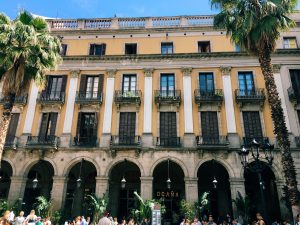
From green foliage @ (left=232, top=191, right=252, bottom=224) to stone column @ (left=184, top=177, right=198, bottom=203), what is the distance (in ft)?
9.08

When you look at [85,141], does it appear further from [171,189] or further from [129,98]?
[171,189]

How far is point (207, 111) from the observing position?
2181 cm

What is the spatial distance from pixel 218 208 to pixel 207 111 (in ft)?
26.2

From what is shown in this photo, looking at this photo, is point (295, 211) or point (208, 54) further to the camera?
point (208, 54)

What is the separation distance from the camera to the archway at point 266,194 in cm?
1991

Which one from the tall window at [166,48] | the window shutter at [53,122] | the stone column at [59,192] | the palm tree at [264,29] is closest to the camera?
the palm tree at [264,29]

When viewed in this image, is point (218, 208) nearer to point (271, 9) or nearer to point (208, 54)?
point (208, 54)

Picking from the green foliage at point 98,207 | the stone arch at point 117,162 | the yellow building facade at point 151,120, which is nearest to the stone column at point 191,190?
the yellow building facade at point 151,120

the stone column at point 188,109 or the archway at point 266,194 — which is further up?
the stone column at point 188,109

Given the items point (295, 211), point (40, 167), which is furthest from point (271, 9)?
point (40, 167)

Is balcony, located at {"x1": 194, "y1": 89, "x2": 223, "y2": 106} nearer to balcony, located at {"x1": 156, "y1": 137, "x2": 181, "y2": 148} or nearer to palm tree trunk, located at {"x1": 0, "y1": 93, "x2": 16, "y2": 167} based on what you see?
balcony, located at {"x1": 156, "y1": 137, "x2": 181, "y2": 148}

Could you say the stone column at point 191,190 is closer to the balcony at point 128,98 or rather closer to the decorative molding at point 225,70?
the balcony at point 128,98

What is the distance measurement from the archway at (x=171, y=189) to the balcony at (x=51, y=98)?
9.99 metres

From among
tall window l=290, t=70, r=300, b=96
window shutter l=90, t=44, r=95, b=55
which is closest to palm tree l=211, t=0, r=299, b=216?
tall window l=290, t=70, r=300, b=96
